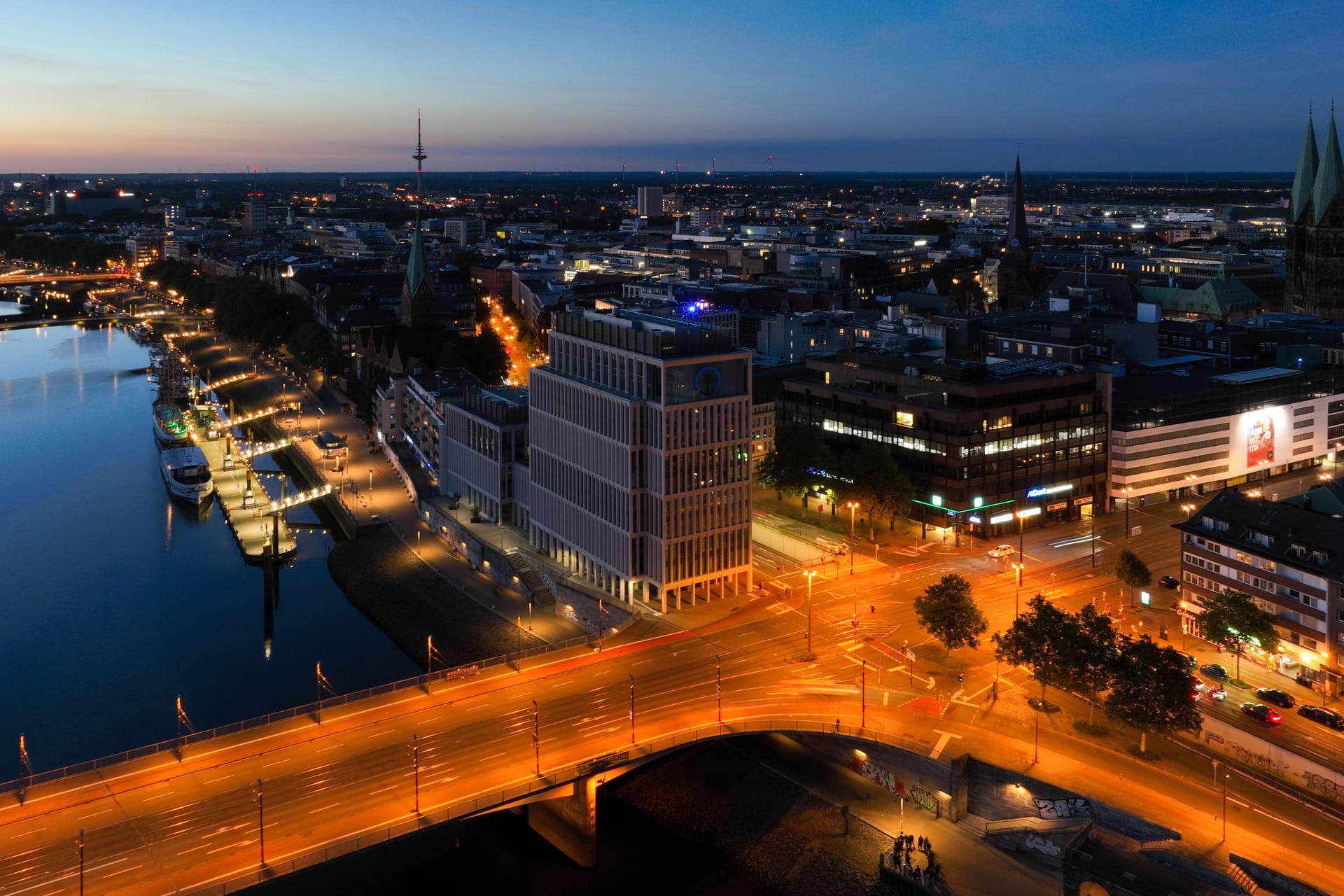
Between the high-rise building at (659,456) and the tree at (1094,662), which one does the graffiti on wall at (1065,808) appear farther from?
the high-rise building at (659,456)

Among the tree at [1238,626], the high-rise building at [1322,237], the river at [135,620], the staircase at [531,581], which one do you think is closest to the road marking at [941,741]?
the tree at [1238,626]

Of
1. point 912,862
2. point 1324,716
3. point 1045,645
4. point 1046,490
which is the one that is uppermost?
point 1046,490

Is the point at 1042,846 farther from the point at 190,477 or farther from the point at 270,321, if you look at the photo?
the point at 270,321

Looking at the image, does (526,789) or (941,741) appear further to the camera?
(941,741)

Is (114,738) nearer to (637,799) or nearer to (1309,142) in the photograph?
(637,799)

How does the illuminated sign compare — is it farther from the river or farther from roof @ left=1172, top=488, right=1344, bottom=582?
the river

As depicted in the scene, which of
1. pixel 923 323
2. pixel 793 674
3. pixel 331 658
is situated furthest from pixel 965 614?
pixel 923 323

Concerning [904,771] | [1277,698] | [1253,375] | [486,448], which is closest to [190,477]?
[486,448]
